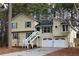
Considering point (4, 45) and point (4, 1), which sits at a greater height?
point (4, 1)

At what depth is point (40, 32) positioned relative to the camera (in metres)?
12.6

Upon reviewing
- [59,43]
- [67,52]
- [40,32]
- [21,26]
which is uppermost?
[21,26]

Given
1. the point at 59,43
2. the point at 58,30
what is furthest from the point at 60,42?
the point at 58,30

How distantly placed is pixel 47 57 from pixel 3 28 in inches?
37.3

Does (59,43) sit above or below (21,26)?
below

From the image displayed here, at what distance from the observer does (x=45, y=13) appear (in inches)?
495

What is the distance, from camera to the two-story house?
41.1ft

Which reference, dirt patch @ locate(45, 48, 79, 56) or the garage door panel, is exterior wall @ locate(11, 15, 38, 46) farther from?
dirt patch @ locate(45, 48, 79, 56)

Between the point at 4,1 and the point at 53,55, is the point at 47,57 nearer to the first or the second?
the point at 53,55

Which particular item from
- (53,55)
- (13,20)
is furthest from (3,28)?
(53,55)

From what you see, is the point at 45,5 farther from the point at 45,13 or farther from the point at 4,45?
the point at 4,45

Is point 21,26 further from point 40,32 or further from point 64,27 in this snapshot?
point 64,27

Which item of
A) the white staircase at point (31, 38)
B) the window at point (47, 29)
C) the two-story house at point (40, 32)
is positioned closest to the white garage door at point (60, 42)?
the two-story house at point (40, 32)

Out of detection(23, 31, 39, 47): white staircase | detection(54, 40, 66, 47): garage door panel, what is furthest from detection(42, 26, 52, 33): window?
detection(54, 40, 66, 47): garage door panel
